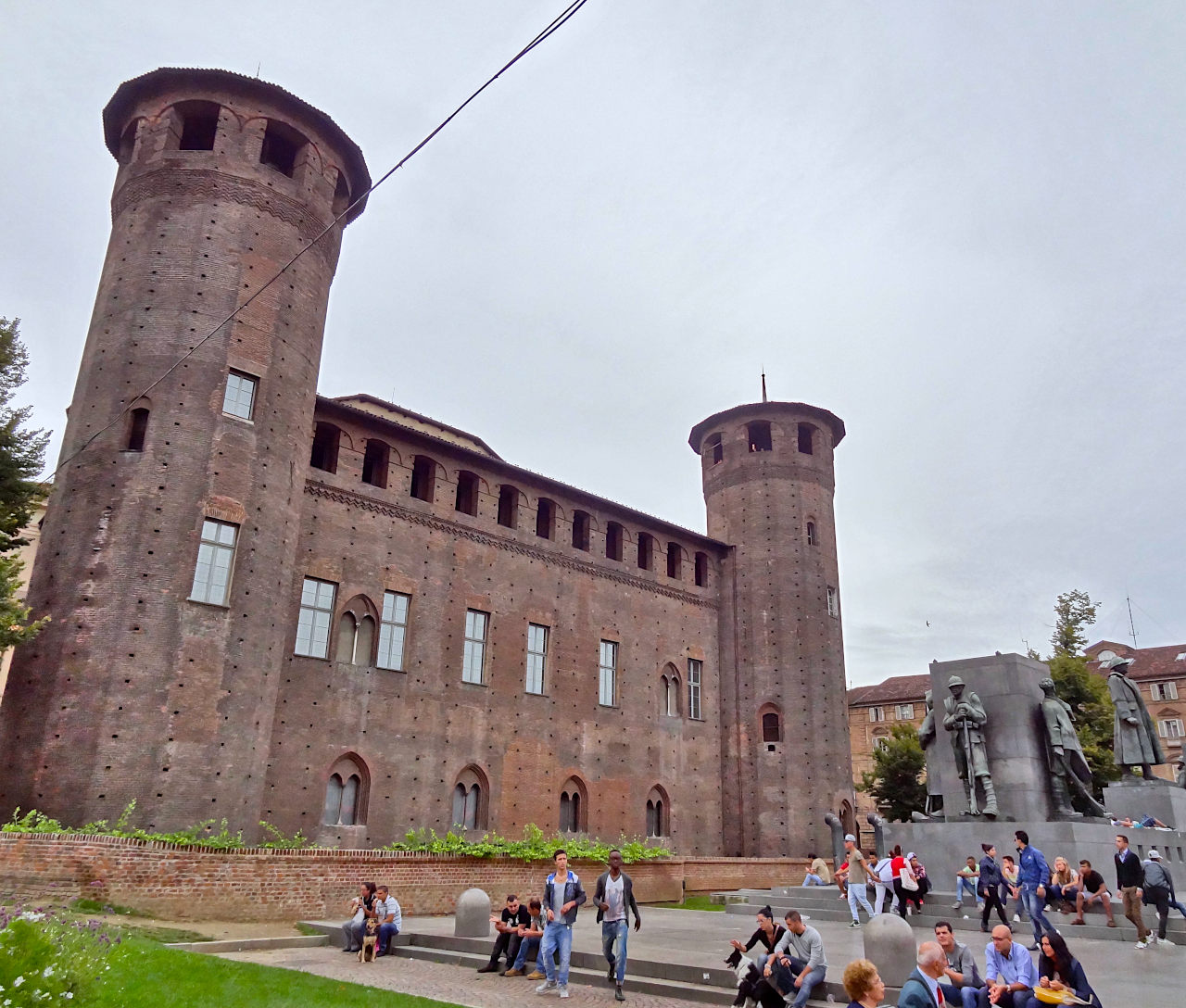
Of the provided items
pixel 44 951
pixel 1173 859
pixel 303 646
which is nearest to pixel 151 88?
pixel 303 646

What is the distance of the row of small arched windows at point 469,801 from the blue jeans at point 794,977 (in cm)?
1509

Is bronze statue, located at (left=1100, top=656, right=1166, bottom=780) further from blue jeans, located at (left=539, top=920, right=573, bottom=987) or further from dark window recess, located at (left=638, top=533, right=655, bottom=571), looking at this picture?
dark window recess, located at (left=638, top=533, right=655, bottom=571)

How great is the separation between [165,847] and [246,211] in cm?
1453

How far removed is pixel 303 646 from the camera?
22.4m

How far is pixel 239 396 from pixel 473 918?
509 inches

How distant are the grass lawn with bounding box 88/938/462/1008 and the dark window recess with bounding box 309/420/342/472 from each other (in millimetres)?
14947

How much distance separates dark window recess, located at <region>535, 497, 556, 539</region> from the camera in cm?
2967

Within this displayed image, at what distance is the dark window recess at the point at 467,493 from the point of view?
27.5 metres

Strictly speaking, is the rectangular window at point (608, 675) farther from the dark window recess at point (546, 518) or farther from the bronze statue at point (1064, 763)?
the bronze statue at point (1064, 763)

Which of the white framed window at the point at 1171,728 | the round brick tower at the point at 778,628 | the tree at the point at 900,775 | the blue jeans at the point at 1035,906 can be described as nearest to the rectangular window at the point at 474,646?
the round brick tower at the point at 778,628

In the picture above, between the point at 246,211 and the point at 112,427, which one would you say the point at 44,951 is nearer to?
the point at 112,427

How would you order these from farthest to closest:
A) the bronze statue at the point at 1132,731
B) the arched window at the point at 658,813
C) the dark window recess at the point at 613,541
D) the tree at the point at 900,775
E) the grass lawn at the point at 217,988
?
the tree at the point at 900,775
the dark window recess at the point at 613,541
the arched window at the point at 658,813
the bronze statue at the point at 1132,731
the grass lawn at the point at 217,988

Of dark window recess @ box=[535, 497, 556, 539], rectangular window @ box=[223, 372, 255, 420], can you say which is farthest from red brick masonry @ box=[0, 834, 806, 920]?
dark window recess @ box=[535, 497, 556, 539]

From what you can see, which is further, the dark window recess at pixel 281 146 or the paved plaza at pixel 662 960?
the dark window recess at pixel 281 146
